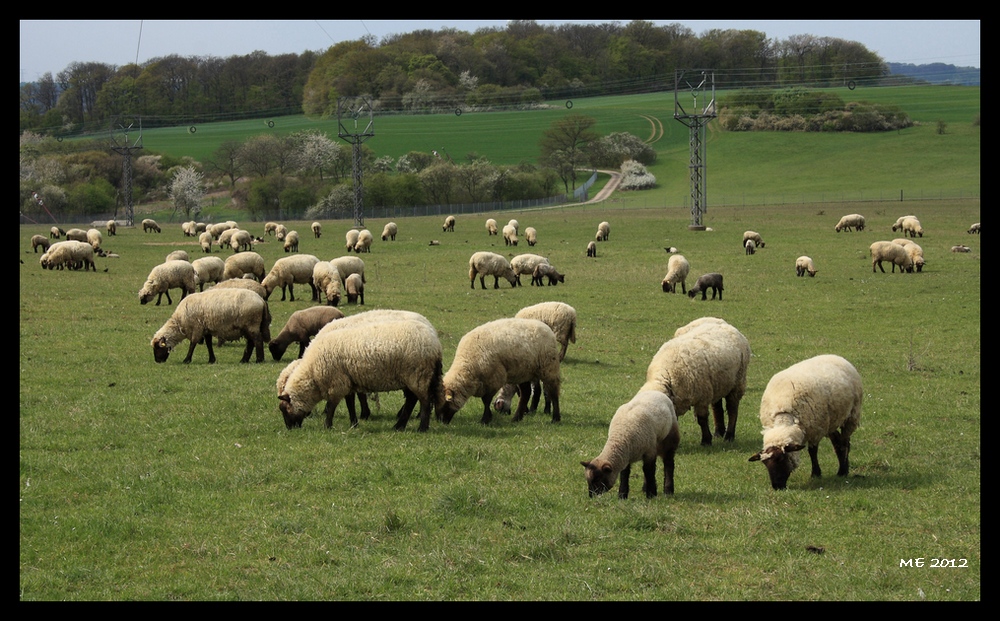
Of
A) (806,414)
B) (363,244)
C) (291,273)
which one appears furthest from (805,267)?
(806,414)

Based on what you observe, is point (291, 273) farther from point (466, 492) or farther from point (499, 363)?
point (466, 492)

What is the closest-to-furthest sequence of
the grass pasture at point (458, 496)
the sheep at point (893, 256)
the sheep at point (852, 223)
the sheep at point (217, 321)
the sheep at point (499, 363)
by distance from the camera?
the grass pasture at point (458, 496)
the sheep at point (499, 363)
the sheep at point (217, 321)
the sheep at point (893, 256)
the sheep at point (852, 223)

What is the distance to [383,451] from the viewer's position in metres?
11.9

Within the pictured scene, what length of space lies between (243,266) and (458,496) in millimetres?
25202

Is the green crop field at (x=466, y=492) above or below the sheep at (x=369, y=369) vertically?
below

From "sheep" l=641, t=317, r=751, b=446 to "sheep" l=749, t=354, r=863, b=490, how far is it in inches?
50.7

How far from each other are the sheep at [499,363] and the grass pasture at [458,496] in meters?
0.58

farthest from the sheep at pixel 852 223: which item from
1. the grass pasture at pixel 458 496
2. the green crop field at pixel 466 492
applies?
the grass pasture at pixel 458 496

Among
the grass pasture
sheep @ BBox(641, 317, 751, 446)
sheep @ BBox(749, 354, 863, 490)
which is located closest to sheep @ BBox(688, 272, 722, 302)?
the grass pasture

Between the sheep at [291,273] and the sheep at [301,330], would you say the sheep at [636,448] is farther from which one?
the sheep at [291,273]

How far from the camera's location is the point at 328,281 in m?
28.9

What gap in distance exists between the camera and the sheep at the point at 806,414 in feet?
35.0

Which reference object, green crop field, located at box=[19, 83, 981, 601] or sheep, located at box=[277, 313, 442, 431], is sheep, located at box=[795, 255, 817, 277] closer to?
green crop field, located at box=[19, 83, 981, 601]
